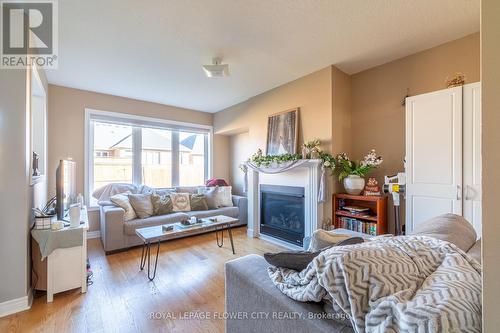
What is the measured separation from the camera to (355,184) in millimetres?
2932

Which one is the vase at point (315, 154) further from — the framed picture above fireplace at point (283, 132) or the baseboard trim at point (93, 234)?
the baseboard trim at point (93, 234)

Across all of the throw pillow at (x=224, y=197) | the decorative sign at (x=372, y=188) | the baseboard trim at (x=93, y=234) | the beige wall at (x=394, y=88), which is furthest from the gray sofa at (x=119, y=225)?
the beige wall at (x=394, y=88)

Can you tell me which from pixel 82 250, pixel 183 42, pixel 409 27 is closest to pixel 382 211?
pixel 409 27

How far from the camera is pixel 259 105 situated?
416cm

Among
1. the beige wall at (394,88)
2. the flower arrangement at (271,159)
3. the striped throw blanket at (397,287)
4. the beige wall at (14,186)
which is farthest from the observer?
the flower arrangement at (271,159)

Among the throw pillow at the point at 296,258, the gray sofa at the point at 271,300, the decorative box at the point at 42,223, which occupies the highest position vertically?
the throw pillow at the point at 296,258

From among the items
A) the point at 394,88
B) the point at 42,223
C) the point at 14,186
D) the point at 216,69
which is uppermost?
the point at 216,69

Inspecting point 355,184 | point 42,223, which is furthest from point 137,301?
point 355,184

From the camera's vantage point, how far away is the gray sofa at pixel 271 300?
0.91 metres

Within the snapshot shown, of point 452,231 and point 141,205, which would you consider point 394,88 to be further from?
point 141,205

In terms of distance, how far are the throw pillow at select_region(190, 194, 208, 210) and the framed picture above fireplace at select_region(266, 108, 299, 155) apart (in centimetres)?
160

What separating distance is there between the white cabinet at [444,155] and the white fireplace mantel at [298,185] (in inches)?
40.8
